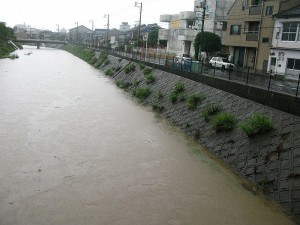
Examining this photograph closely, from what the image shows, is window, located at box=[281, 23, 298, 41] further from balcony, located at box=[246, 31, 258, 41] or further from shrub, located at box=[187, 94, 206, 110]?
shrub, located at box=[187, 94, 206, 110]

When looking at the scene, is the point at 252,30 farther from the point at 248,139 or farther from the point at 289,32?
the point at 248,139

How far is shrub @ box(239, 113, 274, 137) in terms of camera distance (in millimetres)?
13344

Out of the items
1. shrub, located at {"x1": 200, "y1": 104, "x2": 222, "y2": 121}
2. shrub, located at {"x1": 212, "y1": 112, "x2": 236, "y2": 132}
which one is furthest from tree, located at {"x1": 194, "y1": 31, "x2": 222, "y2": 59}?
shrub, located at {"x1": 212, "y1": 112, "x2": 236, "y2": 132}

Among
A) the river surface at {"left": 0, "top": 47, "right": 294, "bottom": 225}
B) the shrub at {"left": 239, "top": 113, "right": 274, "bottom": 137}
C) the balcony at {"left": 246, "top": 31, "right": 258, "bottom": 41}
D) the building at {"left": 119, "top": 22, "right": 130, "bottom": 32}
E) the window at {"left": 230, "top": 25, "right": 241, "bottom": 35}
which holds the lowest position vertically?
the river surface at {"left": 0, "top": 47, "right": 294, "bottom": 225}

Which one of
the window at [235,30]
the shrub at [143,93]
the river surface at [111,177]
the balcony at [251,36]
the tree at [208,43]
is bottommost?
the river surface at [111,177]

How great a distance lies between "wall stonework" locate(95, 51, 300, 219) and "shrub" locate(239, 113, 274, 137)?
21 centimetres

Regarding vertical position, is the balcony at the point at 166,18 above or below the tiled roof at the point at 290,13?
above

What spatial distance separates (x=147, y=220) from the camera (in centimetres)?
960

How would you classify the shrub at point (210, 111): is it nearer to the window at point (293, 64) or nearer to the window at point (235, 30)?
the window at point (293, 64)

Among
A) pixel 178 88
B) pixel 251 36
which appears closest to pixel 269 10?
pixel 251 36

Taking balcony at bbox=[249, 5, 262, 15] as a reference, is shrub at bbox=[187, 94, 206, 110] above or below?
below

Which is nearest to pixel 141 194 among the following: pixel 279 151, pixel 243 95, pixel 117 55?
pixel 279 151

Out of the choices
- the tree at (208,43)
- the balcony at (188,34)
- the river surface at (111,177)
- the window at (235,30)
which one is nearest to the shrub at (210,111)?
the river surface at (111,177)

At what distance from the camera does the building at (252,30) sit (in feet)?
112
